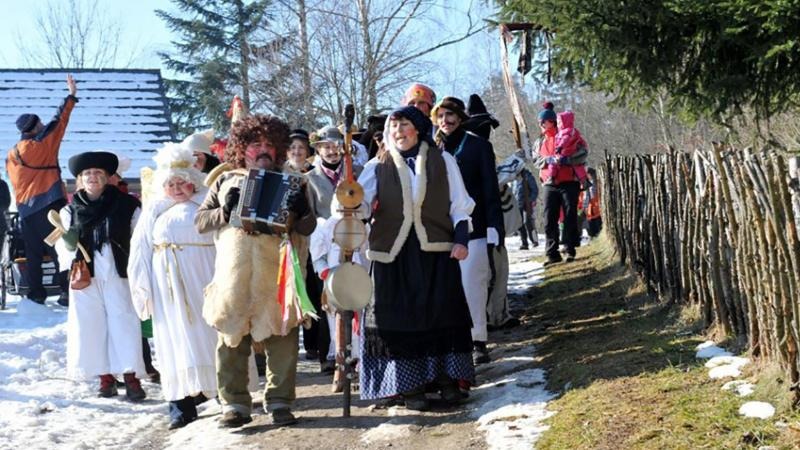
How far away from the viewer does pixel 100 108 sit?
2059 centimetres

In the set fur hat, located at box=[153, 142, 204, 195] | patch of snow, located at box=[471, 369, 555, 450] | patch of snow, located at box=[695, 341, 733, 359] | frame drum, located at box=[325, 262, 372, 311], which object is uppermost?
fur hat, located at box=[153, 142, 204, 195]

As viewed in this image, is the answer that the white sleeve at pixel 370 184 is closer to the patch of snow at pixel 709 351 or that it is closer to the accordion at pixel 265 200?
the accordion at pixel 265 200

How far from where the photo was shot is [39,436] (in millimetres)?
6688

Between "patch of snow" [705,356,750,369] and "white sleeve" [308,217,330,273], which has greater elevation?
"white sleeve" [308,217,330,273]

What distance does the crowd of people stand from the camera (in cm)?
624

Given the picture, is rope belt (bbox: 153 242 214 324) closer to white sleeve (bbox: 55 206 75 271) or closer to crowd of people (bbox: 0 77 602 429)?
crowd of people (bbox: 0 77 602 429)

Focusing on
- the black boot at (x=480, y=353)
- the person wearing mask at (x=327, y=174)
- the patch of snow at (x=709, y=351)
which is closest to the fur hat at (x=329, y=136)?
the person wearing mask at (x=327, y=174)

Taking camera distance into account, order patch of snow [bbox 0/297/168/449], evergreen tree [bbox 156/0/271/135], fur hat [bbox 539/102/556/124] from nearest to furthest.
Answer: patch of snow [bbox 0/297/168/449]
fur hat [bbox 539/102/556/124]
evergreen tree [bbox 156/0/271/135]

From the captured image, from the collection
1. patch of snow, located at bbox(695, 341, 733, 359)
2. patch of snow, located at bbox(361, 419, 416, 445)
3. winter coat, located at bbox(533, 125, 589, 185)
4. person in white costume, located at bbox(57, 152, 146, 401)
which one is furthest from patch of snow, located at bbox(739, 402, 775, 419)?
winter coat, located at bbox(533, 125, 589, 185)

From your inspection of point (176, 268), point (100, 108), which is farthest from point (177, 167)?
point (100, 108)

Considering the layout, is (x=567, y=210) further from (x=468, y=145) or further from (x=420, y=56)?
(x=420, y=56)

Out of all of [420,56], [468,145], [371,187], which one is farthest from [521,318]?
[420,56]

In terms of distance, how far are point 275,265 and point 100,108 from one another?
15409mm

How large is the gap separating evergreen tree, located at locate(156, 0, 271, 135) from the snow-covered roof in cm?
1040
